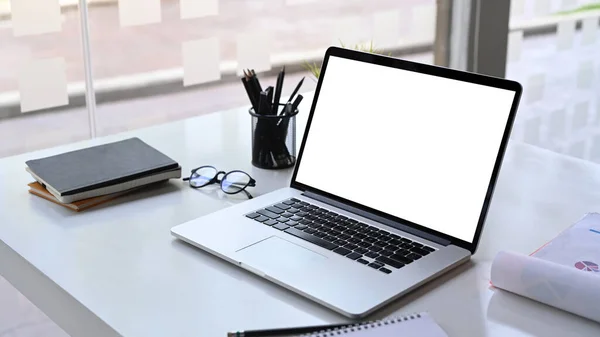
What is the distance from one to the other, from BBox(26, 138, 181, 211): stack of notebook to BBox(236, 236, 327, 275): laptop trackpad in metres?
0.32

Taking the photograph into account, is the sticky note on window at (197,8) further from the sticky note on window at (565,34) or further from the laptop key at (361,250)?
the laptop key at (361,250)

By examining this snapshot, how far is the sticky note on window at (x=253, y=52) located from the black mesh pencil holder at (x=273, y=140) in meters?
1.75

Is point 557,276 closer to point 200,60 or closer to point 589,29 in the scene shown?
point 200,60

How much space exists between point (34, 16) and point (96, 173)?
4.85ft

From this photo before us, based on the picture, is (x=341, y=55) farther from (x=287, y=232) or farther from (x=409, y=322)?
(x=409, y=322)

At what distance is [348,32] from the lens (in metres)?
3.62

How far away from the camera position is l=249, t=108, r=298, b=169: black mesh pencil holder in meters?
1.40

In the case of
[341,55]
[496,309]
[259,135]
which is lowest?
[496,309]

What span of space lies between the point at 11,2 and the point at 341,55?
1635 mm

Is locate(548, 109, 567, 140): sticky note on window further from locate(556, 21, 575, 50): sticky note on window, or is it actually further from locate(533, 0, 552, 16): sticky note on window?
locate(533, 0, 552, 16): sticky note on window

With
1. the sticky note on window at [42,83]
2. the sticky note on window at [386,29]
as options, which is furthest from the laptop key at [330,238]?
the sticky note on window at [386,29]

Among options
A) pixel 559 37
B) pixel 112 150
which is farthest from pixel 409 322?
pixel 559 37

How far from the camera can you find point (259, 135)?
4.64 ft

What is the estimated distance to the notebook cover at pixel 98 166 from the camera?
4.20 feet
